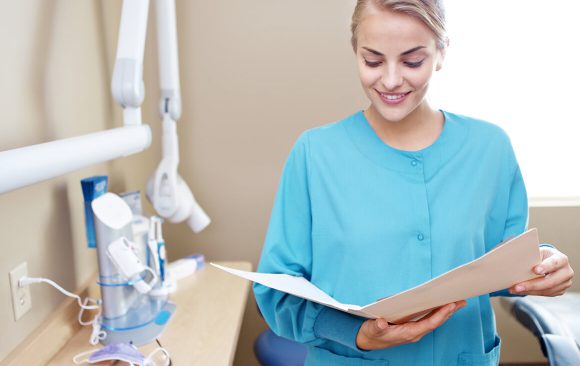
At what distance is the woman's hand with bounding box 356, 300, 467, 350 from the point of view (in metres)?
0.85

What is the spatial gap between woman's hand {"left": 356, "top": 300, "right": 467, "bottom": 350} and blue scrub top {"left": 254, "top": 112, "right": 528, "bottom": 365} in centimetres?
6

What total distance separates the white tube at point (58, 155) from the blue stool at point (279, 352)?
2.58ft

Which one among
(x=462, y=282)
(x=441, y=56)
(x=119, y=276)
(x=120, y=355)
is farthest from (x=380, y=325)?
(x=119, y=276)

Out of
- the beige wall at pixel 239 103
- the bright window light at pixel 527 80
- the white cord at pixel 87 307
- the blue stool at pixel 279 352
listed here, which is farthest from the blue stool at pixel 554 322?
the white cord at pixel 87 307

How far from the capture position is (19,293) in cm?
118

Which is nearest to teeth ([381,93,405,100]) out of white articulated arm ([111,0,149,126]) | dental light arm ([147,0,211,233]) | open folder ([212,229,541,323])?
open folder ([212,229,541,323])

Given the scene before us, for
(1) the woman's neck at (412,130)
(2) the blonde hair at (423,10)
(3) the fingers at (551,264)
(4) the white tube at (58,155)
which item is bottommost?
(3) the fingers at (551,264)

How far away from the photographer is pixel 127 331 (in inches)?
51.7

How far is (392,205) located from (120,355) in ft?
2.19

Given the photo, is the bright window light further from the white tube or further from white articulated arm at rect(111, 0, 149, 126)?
the white tube

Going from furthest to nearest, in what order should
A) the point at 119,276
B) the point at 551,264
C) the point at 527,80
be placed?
the point at 527,80 → the point at 119,276 → the point at 551,264

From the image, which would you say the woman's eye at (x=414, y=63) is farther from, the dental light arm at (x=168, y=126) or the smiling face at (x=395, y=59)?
the dental light arm at (x=168, y=126)

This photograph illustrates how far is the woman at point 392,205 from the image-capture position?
94 centimetres

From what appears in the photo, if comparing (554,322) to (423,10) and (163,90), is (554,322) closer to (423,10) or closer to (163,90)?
(423,10)
